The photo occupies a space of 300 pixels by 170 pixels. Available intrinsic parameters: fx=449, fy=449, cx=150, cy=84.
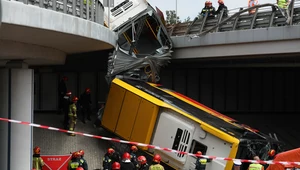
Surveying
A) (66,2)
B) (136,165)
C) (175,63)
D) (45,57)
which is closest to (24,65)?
(45,57)

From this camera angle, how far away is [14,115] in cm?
884

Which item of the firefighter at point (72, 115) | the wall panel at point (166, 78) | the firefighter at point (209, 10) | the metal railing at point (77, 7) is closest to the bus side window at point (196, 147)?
the metal railing at point (77, 7)

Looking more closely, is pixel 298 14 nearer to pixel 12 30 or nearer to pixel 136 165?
pixel 136 165

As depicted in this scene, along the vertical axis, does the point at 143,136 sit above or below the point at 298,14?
below

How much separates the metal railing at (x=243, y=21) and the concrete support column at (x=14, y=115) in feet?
25.5

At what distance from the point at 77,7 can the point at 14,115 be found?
250 cm

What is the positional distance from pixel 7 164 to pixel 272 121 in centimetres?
1395

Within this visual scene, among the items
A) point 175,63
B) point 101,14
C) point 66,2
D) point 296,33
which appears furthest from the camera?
point 175,63

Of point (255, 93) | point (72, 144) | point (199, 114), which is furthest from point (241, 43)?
point (255, 93)

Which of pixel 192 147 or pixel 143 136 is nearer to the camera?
pixel 192 147

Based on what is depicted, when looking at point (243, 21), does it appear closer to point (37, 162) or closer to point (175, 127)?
point (175, 127)

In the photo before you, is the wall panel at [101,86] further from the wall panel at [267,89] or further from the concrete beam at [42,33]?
the concrete beam at [42,33]

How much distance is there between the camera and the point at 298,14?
13320mm

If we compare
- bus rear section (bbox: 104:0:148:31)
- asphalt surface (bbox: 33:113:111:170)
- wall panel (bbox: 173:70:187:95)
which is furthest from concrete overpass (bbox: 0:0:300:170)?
asphalt surface (bbox: 33:113:111:170)
